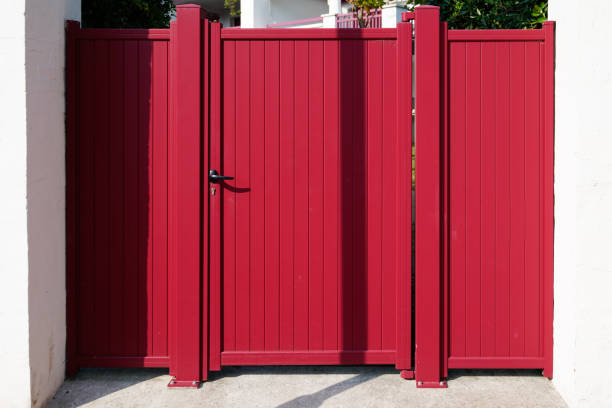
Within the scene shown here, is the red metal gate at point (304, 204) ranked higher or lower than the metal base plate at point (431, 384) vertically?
higher

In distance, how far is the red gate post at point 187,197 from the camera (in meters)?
3.27

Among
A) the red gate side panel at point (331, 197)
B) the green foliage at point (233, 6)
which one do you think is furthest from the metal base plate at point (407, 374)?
the green foliage at point (233, 6)

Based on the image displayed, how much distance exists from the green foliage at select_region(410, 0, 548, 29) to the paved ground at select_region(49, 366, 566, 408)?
258 cm

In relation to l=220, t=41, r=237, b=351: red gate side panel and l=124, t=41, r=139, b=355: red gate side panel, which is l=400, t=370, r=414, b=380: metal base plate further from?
l=124, t=41, r=139, b=355: red gate side panel

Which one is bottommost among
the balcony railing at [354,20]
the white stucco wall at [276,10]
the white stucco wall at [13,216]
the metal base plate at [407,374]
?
the metal base plate at [407,374]

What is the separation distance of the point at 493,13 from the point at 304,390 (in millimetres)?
3120

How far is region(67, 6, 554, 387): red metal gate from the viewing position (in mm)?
3322

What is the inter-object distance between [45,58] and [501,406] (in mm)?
3444

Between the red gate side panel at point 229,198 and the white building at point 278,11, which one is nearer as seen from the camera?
the red gate side panel at point 229,198

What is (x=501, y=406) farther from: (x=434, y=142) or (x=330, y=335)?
(x=434, y=142)

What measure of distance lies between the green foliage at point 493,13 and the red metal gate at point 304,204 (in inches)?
23.8

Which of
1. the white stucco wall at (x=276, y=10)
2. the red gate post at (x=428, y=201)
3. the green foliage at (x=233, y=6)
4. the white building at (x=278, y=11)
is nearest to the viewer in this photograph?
the red gate post at (x=428, y=201)

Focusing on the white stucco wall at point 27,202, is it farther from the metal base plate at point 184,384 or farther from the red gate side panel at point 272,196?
the red gate side panel at point 272,196

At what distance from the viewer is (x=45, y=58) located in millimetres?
3051
